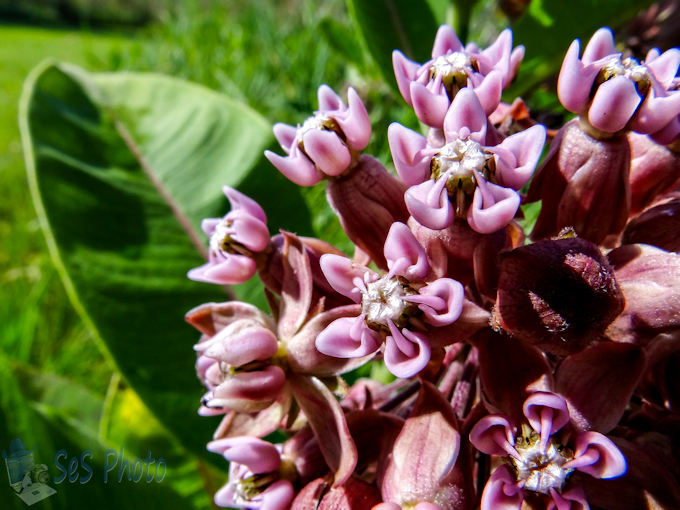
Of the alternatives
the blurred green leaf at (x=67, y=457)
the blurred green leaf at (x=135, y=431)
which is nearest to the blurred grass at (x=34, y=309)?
the blurred green leaf at (x=135, y=431)

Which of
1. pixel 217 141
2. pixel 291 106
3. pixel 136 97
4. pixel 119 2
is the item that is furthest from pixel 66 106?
pixel 119 2

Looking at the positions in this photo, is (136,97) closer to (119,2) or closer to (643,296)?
(643,296)

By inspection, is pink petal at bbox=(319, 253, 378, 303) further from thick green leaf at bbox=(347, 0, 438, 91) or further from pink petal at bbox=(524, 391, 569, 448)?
thick green leaf at bbox=(347, 0, 438, 91)

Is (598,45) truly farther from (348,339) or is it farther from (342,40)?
(342,40)

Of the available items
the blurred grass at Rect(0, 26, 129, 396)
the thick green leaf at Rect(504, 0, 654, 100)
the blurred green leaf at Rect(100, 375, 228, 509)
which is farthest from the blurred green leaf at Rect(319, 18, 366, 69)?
the blurred grass at Rect(0, 26, 129, 396)

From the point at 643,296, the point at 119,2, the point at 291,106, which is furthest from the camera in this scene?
the point at 119,2
